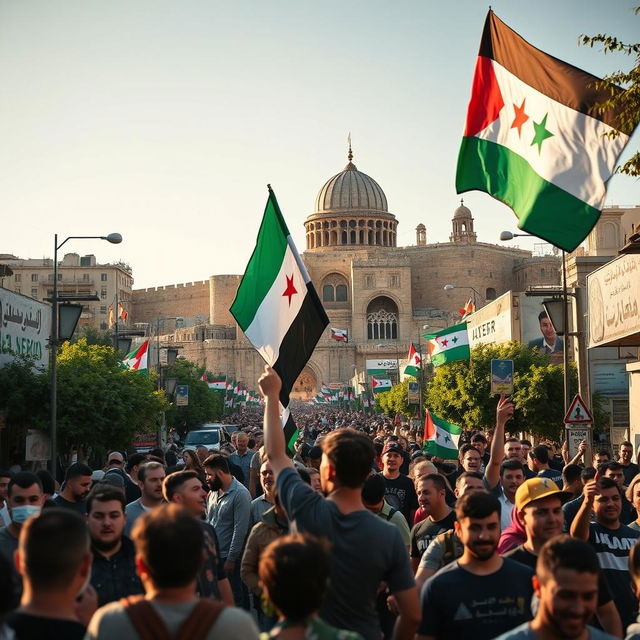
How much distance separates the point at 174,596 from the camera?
3.49 meters

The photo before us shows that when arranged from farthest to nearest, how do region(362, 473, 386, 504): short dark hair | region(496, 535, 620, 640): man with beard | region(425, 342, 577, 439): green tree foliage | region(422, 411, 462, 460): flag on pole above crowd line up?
region(425, 342, 577, 439): green tree foliage
region(422, 411, 462, 460): flag on pole above crowd
region(362, 473, 386, 504): short dark hair
region(496, 535, 620, 640): man with beard

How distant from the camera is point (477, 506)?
5.01 metres

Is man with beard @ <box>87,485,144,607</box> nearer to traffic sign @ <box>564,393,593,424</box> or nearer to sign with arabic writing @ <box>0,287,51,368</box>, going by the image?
traffic sign @ <box>564,393,593,424</box>

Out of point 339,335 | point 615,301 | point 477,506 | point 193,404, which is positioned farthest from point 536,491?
point 339,335

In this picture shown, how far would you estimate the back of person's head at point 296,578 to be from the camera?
11.3ft

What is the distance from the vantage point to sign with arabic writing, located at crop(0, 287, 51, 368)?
2331 centimetres

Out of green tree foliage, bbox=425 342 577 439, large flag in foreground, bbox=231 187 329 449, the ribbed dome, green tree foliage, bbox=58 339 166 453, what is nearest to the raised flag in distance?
the ribbed dome

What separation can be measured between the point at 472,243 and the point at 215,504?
101 m

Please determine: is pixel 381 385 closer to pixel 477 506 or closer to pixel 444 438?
pixel 444 438

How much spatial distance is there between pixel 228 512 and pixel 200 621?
16.8 feet

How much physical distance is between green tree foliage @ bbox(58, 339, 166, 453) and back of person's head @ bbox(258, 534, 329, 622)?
63.2 ft

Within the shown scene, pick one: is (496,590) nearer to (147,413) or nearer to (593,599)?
(593,599)

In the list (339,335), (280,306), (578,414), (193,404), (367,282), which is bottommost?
(578,414)

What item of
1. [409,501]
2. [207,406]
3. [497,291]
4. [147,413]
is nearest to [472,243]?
[497,291]
